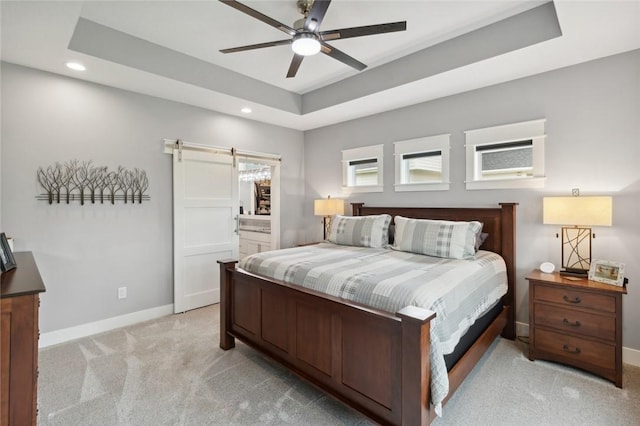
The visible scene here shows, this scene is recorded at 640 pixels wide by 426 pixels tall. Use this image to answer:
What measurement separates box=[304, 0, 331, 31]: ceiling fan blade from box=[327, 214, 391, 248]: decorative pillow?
82.4 inches

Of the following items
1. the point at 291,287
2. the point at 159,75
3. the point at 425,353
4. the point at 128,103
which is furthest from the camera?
the point at 128,103

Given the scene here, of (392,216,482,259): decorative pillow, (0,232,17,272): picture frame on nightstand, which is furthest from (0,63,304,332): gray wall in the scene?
(392,216,482,259): decorative pillow

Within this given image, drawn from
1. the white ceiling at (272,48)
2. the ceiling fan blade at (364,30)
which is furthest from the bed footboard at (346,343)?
the white ceiling at (272,48)

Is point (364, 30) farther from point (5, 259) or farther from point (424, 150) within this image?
point (5, 259)

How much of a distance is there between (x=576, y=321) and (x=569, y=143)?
5.18ft

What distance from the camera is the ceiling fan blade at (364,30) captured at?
2.01m

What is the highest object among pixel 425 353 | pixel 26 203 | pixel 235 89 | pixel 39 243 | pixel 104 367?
pixel 235 89

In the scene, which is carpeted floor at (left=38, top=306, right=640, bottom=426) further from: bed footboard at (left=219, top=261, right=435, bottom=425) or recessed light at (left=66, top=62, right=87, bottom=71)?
recessed light at (left=66, top=62, right=87, bottom=71)

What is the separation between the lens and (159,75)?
3.03 m

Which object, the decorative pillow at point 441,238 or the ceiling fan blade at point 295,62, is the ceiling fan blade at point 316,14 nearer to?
the ceiling fan blade at point 295,62

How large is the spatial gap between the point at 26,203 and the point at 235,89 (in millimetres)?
2295

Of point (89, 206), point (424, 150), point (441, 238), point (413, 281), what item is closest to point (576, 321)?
point (441, 238)

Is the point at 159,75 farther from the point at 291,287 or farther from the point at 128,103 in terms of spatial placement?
the point at 291,287

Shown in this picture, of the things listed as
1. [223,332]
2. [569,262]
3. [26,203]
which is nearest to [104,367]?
[223,332]
